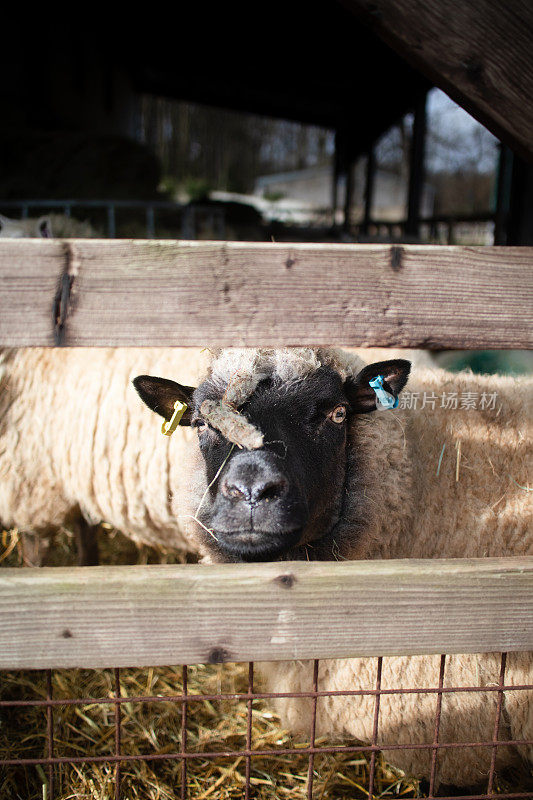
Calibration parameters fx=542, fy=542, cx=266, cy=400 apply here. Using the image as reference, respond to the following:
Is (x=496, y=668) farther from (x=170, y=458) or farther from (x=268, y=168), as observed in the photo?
(x=268, y=168)

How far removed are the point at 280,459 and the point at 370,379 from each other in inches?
25.1

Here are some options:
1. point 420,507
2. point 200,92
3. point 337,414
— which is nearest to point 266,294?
point 337,414

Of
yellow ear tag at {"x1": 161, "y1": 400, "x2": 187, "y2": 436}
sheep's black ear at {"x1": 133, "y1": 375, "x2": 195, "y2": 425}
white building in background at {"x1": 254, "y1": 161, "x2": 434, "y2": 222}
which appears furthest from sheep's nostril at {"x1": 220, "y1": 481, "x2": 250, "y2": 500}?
white building in background at {"x1": 254, "y1": 161, "x2": 434, "y2": 222}

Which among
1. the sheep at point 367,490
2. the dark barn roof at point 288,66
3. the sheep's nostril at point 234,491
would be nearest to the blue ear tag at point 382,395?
the sheep at point 367,490

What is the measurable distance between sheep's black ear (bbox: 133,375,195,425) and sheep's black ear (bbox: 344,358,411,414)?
721mm

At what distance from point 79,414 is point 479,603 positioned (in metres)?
2.85

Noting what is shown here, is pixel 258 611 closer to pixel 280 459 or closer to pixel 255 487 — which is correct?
pixel 255 487

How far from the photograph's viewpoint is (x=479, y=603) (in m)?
1.32

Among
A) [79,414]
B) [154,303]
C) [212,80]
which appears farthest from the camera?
[212,80]

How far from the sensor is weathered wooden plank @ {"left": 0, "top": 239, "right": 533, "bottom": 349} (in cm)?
120

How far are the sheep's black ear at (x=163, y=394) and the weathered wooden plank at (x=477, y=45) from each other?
147 centimetres

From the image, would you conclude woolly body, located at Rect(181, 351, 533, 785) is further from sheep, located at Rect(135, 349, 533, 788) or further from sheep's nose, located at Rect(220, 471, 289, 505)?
sheep's nose, located at Rect(220, 471, 289, 505)

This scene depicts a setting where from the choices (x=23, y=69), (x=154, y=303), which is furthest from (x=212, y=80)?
(x=154, y=303)

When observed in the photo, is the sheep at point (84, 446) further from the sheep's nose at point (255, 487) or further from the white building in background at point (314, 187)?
the white building in background at point (314, 187)
